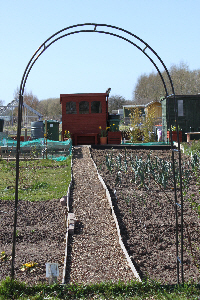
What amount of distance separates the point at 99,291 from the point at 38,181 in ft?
20.3

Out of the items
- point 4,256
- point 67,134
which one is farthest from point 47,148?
point 4,256

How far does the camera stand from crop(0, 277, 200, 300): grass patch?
3.29 metres

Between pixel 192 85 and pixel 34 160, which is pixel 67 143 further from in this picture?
pixel 192 85

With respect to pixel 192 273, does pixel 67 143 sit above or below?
above

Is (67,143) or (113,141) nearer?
(67,143)

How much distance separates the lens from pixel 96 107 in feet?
62.7

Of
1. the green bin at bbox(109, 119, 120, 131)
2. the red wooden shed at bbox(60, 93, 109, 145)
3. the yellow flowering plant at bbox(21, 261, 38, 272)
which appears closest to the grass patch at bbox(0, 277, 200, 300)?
the yellow flowering plant at bbox(21, 261, 38, 272)

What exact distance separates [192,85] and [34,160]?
4719 centimetres

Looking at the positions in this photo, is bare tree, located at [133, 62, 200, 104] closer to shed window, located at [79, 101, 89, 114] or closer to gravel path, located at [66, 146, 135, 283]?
shed window, located at [79, 101, 89, 114]

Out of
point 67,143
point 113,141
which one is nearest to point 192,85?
point 113,141

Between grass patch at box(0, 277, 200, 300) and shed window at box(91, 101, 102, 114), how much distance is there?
52.3 feet

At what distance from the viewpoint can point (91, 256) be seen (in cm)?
438

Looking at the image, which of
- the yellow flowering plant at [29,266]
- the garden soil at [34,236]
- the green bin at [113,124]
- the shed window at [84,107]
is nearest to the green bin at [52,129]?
the shed window at [84,107]

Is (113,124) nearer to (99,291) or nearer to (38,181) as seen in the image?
(38,181)
